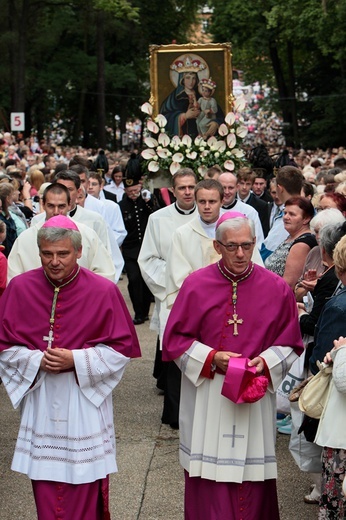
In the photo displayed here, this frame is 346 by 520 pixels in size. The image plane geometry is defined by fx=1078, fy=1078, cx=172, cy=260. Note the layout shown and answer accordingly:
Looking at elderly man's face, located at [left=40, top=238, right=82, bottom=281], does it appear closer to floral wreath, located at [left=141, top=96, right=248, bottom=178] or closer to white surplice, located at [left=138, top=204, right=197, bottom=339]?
white surplice, located at [left=138, top=204, right=197, bottom=339]

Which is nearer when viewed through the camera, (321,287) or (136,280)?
(321,287)

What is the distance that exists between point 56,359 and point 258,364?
1047 millimetres

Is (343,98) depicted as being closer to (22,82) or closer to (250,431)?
(22,82)

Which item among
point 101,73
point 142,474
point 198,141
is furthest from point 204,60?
point 101,73

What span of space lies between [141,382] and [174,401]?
5.56 ft

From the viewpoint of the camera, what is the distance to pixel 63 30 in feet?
157

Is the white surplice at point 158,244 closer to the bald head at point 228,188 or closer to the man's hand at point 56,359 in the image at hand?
the bald head at point 228,188

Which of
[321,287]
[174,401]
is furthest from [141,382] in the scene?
[321,287]

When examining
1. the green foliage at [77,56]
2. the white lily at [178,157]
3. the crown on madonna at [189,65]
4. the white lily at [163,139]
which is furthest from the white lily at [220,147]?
Answer: the green foliage at [77,56]

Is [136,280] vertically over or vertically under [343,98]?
under

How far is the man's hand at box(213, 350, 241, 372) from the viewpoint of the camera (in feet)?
18.4

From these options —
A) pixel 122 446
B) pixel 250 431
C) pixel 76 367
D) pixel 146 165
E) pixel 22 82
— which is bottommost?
pixel 122 446

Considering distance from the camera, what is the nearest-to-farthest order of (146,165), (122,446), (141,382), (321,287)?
1. (321,287)
2. (122,446)
3. (141,382)
4. (146,165)

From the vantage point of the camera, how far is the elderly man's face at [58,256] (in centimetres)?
563
